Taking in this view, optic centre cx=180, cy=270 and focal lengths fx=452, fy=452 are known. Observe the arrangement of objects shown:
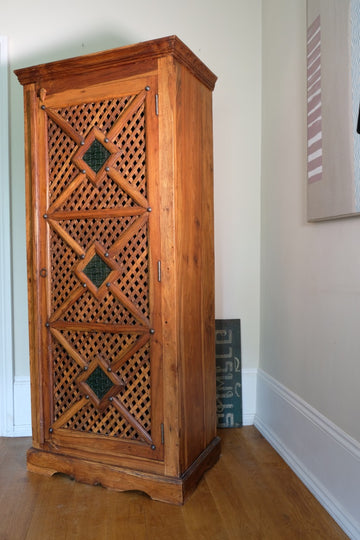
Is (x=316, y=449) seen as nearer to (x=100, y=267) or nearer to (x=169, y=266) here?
(x=169, y=266)

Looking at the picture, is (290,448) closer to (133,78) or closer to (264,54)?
(133,78)

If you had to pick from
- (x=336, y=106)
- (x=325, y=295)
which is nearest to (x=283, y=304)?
(x=325, y=295)

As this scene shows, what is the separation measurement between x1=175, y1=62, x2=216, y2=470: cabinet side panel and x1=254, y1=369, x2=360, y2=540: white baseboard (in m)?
0.37

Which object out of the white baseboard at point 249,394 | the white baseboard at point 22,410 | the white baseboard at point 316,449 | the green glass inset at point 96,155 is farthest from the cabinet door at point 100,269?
the white baseboard at point 249,394

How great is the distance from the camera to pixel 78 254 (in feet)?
Answer: 6.83

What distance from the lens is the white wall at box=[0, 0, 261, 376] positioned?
8.62 ft

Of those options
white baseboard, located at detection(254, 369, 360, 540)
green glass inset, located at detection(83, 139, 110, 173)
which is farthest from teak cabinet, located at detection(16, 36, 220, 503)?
white baseboard, located at detection(254, 369, 360, 540)

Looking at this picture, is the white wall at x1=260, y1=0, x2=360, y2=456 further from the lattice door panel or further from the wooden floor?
the lattice door panel

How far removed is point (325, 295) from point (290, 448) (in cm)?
83

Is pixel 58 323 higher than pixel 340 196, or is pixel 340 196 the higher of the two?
pixel 340 196

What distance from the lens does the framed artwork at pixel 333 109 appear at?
1.60 m

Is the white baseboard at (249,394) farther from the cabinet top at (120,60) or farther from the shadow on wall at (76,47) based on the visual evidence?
the shadow on wall at (76,47)

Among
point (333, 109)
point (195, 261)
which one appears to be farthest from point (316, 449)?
point (333, 109)

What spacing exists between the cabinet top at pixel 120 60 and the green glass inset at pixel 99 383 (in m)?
1.35
